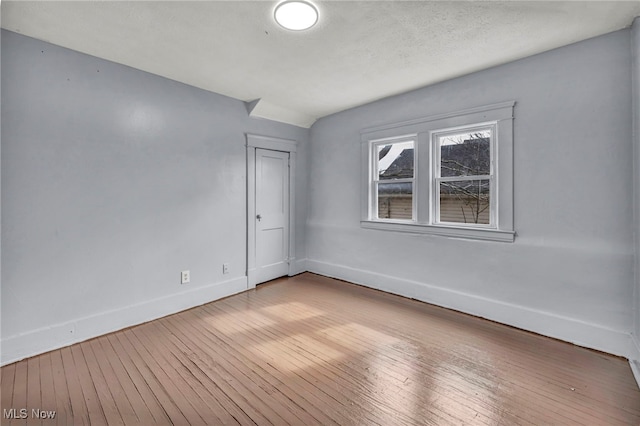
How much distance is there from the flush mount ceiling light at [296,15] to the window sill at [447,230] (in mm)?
2464

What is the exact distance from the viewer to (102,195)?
271 cm

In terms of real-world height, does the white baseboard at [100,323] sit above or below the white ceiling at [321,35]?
below

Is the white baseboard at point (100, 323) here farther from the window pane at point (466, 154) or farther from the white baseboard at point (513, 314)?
the window pane at point (466, 154)

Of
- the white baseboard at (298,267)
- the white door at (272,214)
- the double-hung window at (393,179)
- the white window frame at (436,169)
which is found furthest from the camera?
the white baseboard at (298,267)

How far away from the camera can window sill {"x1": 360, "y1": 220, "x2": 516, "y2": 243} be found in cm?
292

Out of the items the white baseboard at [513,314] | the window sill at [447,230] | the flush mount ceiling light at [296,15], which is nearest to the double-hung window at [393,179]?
the window sill at [447,230]

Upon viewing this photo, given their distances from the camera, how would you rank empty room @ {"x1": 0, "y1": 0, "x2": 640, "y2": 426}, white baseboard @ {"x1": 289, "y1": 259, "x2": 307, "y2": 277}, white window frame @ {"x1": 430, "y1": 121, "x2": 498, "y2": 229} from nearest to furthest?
empty room @ {"x1": 0, "y1": 0, "x2": 640, "y2": 426} < white window frame @ {"x1": 430, "y1": 121, "x2": 498, "y2": 229} < white baseboard @ {"x1": 289, "y1": 259, "x2": 307, "y2": 277}

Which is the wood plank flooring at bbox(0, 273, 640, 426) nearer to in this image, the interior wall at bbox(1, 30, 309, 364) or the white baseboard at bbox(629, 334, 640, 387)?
the white baseboard at bbox(629, 334, 640, 387)

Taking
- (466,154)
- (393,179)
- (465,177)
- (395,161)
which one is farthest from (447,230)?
(395,161)

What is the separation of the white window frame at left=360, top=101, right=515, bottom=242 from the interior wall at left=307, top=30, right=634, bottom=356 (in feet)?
0.28

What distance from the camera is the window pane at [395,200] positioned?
378 centimetres

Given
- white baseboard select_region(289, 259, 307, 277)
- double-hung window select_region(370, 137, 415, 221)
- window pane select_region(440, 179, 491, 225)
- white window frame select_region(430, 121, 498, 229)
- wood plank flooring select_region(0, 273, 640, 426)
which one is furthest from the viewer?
white baseboard select_region(289, 259, 307, 277)

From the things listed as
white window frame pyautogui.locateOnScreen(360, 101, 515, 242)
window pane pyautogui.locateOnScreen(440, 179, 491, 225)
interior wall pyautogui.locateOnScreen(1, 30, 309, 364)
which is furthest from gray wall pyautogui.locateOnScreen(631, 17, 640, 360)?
interior wall pyautogui.locateOnScreen(1, 30, 309, 364)

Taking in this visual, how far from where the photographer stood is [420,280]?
3562 millimetres
